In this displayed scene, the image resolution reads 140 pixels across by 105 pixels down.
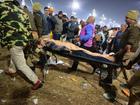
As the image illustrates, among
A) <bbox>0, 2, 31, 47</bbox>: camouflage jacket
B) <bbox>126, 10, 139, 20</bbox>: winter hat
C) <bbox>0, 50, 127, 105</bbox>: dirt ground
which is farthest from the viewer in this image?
<bbox>126, 10, 139, 20</bbox>: winter hat

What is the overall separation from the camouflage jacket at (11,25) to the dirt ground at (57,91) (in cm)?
127

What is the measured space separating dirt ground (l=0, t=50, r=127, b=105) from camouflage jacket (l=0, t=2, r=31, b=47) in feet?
4.16

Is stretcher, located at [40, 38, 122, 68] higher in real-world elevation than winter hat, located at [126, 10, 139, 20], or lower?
lower

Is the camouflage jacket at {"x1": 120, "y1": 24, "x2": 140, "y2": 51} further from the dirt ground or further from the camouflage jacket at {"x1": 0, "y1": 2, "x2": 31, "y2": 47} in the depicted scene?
the camouflage jacket at {"x1": 0, "y1": 2, "x2": 31, "y2": 47}

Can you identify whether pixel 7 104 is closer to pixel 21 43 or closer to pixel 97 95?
pixel 21 43

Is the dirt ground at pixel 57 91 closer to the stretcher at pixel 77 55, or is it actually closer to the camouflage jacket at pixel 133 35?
the stretcher at pixel 77 55

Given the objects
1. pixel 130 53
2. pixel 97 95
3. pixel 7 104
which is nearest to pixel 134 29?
pixel 130 53

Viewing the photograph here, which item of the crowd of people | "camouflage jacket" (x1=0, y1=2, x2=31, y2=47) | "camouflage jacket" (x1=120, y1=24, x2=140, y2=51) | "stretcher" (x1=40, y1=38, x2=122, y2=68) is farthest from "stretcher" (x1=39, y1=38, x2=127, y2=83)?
"camouflage jacket" (x1=0, y1=2, x2=31, y2=47)

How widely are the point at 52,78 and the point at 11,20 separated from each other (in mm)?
2683

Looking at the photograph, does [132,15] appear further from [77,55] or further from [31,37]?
[31,37]

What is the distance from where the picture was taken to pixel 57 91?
7.41m

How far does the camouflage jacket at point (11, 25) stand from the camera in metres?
6.21

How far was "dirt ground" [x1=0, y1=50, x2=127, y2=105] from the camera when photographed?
6.63 metres

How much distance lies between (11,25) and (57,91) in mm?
2199
